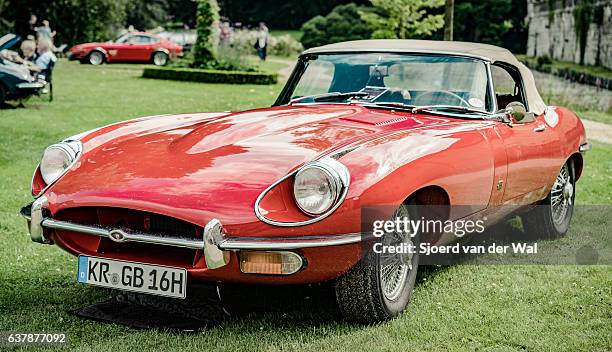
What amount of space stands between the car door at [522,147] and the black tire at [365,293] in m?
1.22

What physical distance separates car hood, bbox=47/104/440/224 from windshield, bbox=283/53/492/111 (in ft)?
0.94

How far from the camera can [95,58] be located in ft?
104

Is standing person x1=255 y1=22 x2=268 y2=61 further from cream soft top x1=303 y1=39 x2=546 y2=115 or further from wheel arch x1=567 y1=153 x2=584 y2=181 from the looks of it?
cream soft top x1=303 y1=39 x2=546 y2=115

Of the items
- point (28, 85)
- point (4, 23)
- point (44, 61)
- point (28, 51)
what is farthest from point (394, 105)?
point (4, 23)

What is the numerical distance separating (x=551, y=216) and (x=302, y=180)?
298 cm

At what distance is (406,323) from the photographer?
4102 mm

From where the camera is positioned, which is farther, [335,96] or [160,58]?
[160,58]

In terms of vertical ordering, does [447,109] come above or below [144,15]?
above

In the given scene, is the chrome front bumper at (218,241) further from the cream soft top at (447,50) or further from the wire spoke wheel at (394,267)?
the cream soft top at (447,50)

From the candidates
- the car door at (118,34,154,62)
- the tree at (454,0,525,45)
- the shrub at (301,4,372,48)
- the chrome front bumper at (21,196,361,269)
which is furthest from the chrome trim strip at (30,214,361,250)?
the tree at (454,0,525,45)

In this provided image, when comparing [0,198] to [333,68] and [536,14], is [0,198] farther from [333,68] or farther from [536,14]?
[536,14]

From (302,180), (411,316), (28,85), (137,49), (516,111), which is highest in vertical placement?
(516,111)

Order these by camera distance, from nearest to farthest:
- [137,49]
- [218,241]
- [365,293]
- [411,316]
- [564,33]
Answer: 1. [218,241]
2. [365,293]
3. [411,316]
4. [137,49]
5. [564,33]

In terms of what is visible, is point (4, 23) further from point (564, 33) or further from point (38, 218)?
point (38, 218)
